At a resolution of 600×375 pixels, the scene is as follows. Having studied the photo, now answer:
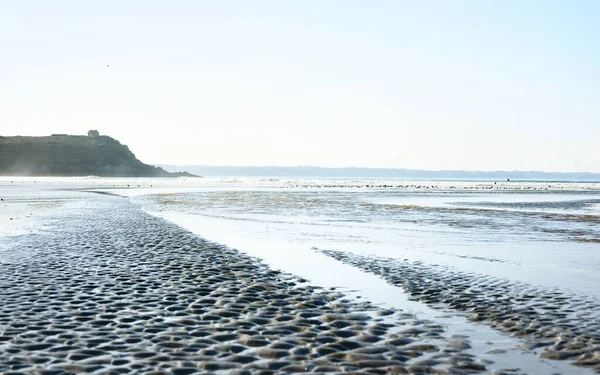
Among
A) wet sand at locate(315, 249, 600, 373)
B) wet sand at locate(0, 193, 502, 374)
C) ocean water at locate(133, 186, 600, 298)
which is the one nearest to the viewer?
wet sand at locate(0, 193, 502, 374)

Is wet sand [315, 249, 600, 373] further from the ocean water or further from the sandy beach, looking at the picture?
the ocean water

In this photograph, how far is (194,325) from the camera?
973 centimetres

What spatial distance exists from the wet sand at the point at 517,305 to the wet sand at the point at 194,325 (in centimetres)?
125

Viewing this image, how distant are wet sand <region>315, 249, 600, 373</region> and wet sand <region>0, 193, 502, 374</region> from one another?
125 cm

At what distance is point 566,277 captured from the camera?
14.8 meters

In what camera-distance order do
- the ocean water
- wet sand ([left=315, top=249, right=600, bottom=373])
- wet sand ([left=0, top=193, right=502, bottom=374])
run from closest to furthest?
1. wet sand ([left=0, top=193, right=502, bottom=374])
2. wet sand ([left=315, top=249, right=600, bottom=373])
3. the ocean water

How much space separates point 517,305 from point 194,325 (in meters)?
6.28

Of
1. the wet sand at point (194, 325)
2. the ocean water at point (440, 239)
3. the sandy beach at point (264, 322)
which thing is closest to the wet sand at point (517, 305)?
the sandy beach at point (264, 322)

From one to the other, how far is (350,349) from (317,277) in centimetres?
664

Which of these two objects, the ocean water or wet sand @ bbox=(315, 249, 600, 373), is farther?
the ocean water

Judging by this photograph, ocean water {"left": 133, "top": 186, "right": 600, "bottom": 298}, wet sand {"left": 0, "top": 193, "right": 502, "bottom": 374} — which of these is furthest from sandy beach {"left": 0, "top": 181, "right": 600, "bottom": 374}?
ocean water {"left": 133, "top": 186, "right": 600, "bottom": 298}

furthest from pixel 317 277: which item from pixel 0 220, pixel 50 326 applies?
pixel 0 220

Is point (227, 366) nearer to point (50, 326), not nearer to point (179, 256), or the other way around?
point (50, 326)

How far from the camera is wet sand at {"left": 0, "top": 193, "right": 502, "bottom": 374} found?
7.63 metres
